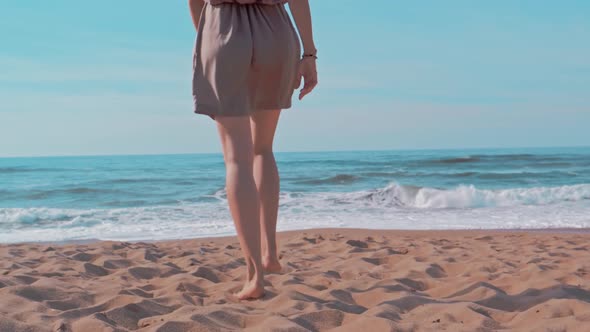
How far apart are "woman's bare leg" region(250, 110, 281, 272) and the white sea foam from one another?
4.31 meters

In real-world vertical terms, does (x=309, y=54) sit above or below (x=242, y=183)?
above

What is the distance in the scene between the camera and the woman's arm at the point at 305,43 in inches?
104

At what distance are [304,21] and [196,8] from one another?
1.63 feet

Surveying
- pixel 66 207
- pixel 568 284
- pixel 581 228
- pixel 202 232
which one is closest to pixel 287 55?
pixel 568 284

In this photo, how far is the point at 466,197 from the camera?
11.8 metres

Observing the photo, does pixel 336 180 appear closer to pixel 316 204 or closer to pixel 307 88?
pixel 316 204

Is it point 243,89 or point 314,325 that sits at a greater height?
point 243,89

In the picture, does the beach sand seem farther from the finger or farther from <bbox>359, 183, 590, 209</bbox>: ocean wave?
<bbox>359, 183, 590, 209</bbox>: ocean wave

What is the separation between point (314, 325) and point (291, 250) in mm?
→ 2459

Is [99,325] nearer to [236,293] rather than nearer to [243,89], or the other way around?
[236,293]

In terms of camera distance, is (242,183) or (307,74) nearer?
(242,183)

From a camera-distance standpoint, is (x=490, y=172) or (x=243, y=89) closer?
(x=243, y=89)

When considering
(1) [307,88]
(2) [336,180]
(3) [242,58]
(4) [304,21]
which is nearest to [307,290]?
(1) [307,88]

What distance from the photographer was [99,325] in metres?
2.02
